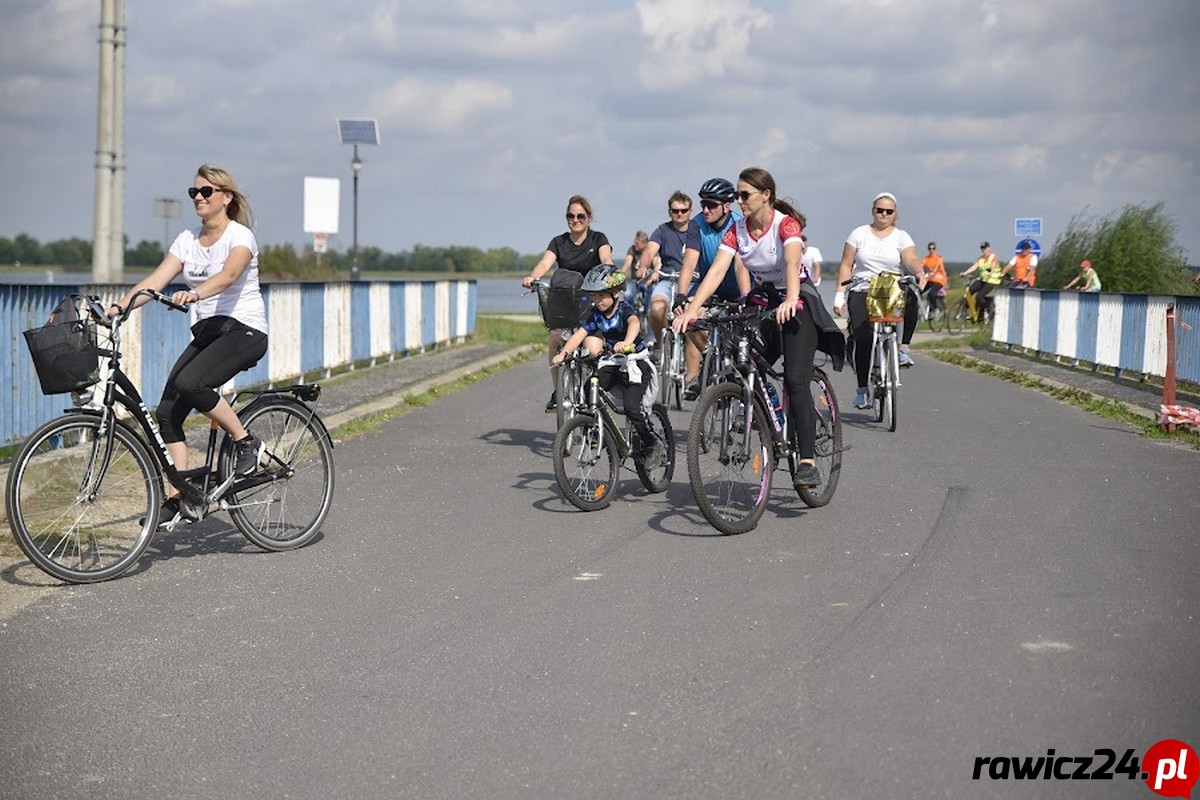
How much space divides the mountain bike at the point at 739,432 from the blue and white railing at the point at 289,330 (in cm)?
517

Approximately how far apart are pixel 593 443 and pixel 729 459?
1.08 m

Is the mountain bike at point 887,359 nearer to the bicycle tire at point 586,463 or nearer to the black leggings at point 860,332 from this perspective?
the black leggings at point 860,332

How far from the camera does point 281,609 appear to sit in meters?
6.65

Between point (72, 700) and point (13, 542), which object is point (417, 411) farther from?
point (72, 700)

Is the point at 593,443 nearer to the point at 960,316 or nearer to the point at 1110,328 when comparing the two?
the point at 1110,328

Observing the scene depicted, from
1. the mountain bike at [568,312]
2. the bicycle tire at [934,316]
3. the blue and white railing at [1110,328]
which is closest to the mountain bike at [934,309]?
the bicycle tire at [934,316]

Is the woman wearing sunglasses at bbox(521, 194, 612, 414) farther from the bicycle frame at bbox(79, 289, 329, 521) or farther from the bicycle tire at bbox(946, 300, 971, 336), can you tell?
the bicycle tire at bbox(946, 300, 971, 336)

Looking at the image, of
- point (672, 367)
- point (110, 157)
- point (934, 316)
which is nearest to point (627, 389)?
point (672, 367)

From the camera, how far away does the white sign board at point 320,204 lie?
1405 inches

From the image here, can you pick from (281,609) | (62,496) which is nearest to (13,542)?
(62,496)

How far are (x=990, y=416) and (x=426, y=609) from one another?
9.61 m

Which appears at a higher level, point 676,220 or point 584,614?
point 676,220

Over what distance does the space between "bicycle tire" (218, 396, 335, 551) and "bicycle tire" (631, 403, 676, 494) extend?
7.09 ft

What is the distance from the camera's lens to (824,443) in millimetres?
9242
